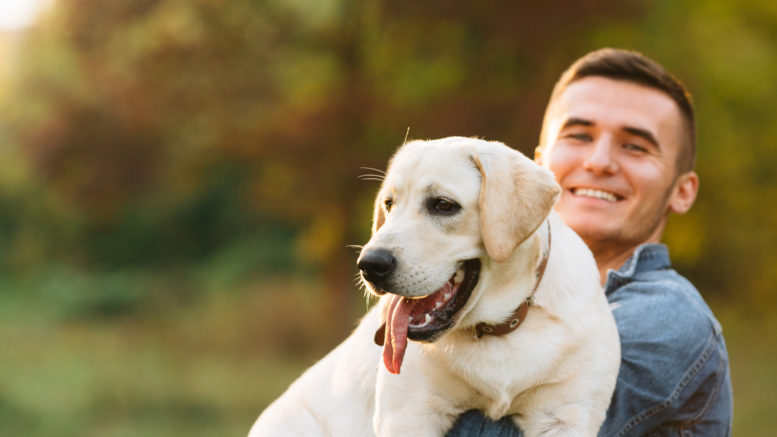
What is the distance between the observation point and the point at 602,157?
147 inches

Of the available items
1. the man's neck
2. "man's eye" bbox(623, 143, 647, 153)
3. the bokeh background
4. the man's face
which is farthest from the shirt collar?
the bokeh background

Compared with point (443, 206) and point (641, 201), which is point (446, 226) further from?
point (641, 201)

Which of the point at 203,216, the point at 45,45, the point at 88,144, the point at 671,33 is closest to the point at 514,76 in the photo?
the point at 671,33

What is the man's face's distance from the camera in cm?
376

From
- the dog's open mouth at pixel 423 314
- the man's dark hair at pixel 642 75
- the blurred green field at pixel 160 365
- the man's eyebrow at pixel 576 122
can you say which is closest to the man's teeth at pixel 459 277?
the dog's open mouth at pixel 423 314

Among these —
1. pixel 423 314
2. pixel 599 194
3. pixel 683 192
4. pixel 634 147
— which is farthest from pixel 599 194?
pixel 423 314

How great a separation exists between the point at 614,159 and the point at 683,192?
0.55 m

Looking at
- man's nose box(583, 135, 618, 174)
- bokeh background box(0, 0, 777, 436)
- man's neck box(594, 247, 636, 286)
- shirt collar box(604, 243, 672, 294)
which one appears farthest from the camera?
bokeh background box(0, 0, 777, 436)

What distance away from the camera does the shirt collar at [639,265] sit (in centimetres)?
350

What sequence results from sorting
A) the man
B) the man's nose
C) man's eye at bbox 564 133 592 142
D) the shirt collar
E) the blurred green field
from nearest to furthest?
the man → the shirt collar → the man's nose → man's eye at bbox 564 133 592 142 → the blurred green field

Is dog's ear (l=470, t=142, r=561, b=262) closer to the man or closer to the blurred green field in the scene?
the man

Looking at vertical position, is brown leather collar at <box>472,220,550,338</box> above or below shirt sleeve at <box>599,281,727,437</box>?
above

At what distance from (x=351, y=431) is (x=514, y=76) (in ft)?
25.7

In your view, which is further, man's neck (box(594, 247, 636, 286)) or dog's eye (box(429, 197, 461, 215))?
man's neck (box(594, 247, 636, 286))
